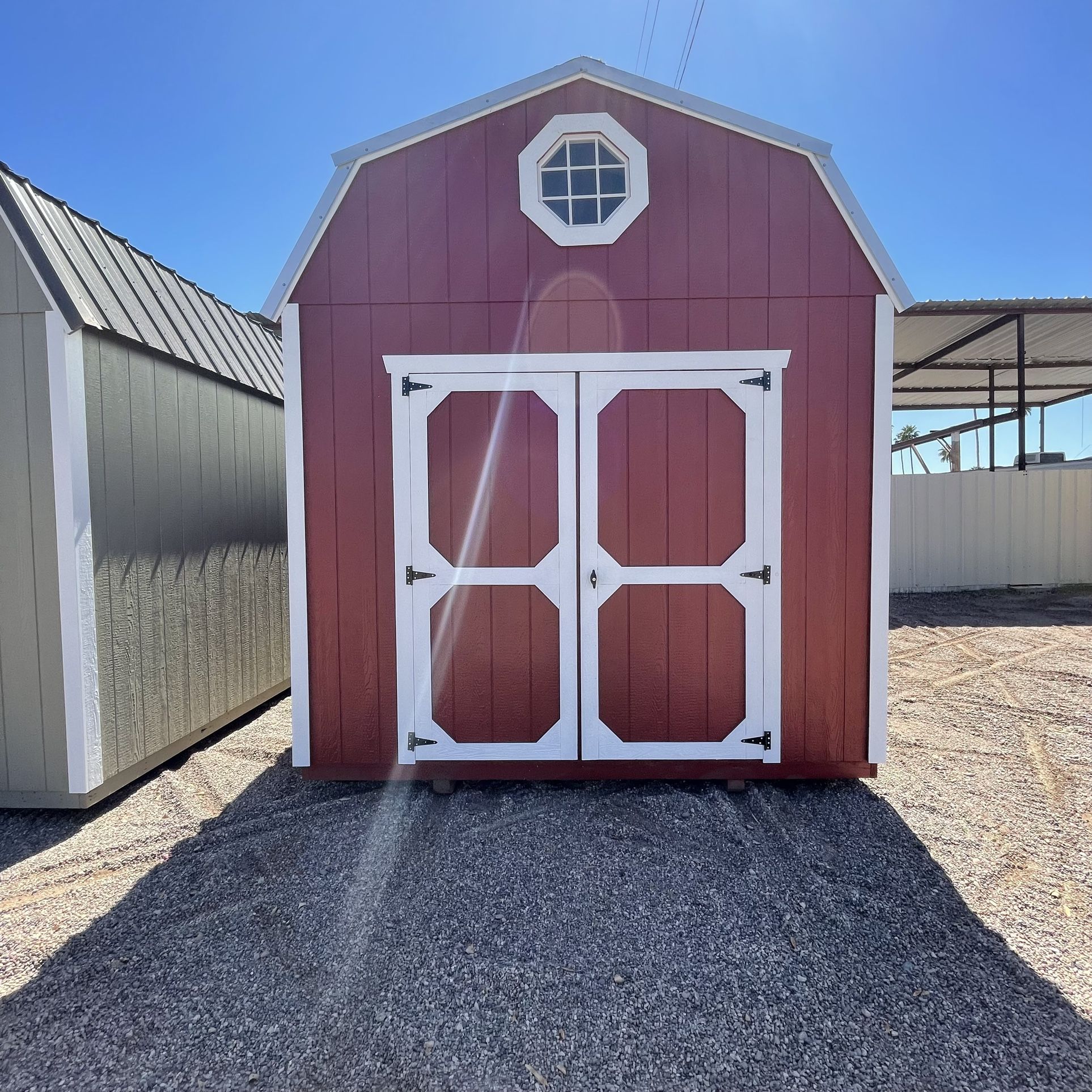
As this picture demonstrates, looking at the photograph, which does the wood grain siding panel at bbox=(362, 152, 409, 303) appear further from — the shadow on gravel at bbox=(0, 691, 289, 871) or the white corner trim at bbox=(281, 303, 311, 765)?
the shadow on gravel at bbox=(0, 691, 289, 871)

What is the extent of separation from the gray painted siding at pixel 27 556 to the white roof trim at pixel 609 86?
1177mm

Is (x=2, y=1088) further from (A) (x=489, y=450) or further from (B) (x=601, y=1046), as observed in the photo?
(A) (x=489, y=450)

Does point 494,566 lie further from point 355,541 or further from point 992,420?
point 992,420

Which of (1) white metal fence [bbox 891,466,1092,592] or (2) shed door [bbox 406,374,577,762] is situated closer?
(2) shed door [bbox 406,374,577,762]

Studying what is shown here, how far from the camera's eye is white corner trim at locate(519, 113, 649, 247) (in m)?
3.11

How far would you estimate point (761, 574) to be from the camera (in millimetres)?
3166

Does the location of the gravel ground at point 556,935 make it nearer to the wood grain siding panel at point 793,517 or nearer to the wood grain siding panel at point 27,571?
the wood grain siding panel at point 27,571

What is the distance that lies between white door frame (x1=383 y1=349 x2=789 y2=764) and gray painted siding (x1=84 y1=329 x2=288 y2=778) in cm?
148

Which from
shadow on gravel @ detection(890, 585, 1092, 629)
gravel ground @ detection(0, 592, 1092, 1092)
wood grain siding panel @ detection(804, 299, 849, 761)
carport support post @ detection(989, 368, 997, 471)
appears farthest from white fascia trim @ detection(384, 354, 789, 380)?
carport support post @ detection(989, 368, 997, 471)

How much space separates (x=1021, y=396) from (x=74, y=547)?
1065 centimetres

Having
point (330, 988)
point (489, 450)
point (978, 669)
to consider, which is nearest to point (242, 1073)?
point (330, 988)


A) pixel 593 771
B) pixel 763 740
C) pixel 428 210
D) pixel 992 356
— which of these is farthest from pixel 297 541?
pixel 992 356

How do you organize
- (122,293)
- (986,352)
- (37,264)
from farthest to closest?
(986,352), (122,293), (37,264)

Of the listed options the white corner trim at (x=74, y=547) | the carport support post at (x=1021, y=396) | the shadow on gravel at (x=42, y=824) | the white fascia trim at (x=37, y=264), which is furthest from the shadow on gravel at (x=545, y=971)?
the carport support post at (x=1021, y=396)
